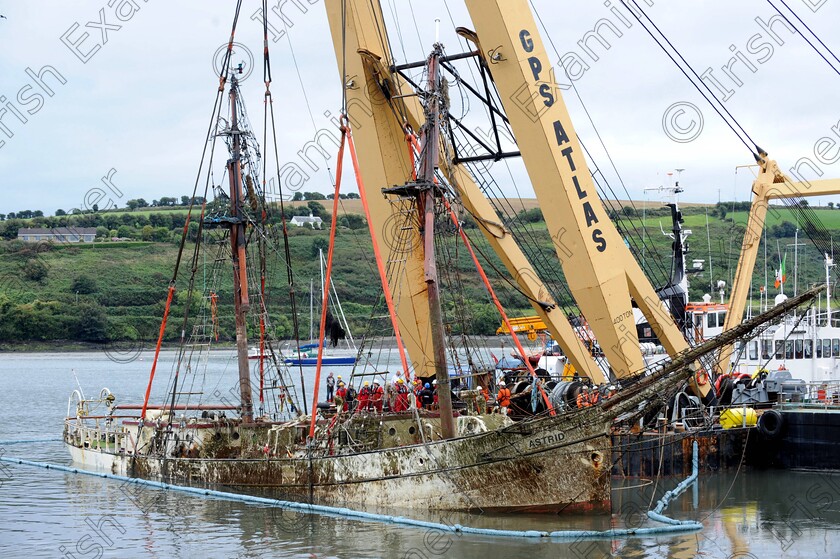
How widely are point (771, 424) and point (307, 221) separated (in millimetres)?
88315

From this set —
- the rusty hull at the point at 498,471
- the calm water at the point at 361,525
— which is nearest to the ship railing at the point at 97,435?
the calm water at the point at 361,525

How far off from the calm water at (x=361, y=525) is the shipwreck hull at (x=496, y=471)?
40 cm

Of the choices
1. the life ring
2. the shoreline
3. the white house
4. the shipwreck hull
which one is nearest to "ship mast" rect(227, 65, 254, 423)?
the shipwreck hull

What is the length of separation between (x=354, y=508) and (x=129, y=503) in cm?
578

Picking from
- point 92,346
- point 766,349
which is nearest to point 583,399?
point 766,349

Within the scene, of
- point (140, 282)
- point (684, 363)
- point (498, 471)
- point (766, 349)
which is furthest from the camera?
point (140, 282)

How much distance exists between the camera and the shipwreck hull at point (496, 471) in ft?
62.7

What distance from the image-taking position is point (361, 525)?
19875 millimetres

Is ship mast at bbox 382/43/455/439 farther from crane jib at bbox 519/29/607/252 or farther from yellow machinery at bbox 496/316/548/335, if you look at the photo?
yellow machinery at bbox 496/316/548/335

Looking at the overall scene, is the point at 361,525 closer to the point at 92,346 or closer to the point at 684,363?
the point at 684,363

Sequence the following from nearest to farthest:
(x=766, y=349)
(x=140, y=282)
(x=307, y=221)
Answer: (x=766, y=349)
(x=140, y=282)
(x=307, y=221)

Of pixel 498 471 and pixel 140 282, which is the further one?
pixel 140 282

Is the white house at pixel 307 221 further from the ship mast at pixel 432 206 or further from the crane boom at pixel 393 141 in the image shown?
the ship mast at pixel 432 206

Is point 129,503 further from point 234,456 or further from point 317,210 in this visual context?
point 317,210
